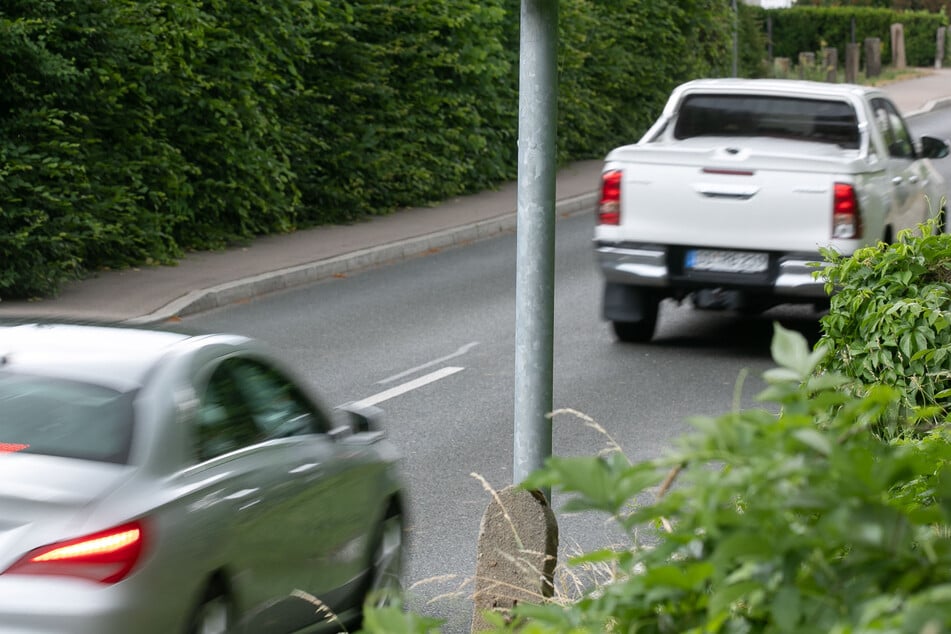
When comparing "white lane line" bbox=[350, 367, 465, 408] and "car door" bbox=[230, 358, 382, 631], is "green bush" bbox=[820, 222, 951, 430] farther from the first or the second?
"white lane line" bbox=[350, 367, 465, 408]

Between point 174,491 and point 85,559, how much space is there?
437 mm

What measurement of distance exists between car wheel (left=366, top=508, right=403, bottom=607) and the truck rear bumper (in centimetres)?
565

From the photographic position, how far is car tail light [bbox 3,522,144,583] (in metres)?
4.18

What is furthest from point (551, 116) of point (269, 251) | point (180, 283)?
point (269, 251)

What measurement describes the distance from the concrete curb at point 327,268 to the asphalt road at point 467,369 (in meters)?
0.19

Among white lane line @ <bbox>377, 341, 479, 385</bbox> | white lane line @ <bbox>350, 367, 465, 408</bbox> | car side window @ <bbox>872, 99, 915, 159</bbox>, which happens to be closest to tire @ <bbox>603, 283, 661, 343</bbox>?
white lane line @ <bbox>377, 341, 479, 385</bbox>

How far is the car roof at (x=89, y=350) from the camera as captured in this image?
4.96 meters

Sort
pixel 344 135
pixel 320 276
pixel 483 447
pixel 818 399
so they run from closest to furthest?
pixel 818 399, pixel 483 447, pixel 320 276, pixel 344 135

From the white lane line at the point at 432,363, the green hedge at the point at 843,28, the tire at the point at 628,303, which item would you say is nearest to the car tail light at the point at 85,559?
the white lane line at the point at 432,363

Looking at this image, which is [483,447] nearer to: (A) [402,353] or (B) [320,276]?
(A) [402,353]

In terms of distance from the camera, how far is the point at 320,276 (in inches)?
626

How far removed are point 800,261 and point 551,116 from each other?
5.96m

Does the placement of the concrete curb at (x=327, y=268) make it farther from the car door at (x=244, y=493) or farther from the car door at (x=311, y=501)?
the car door at (x=244, y=493)

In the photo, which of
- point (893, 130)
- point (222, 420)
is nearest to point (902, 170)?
point (893, 130)
